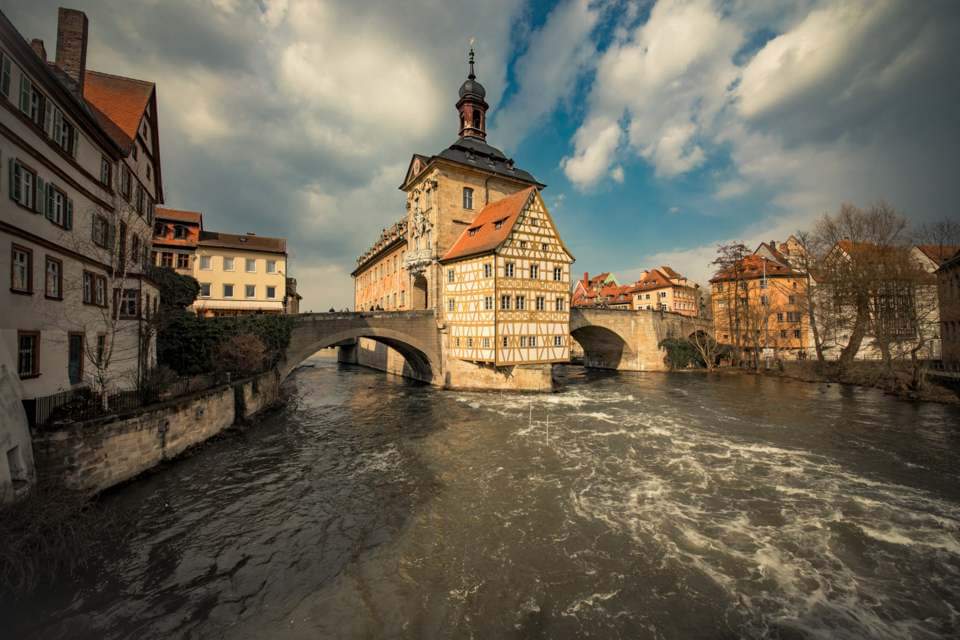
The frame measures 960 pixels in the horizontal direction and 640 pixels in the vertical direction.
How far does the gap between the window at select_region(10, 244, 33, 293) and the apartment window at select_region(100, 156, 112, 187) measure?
176 inches

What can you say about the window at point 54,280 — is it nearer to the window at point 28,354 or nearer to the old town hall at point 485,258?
the window at point 28,354

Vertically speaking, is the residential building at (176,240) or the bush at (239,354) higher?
the residential building at (176,240)

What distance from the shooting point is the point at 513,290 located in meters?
23.3

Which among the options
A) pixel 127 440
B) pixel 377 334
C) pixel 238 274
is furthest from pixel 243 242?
pixel 127 440

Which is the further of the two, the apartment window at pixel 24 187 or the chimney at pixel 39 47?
the chimney at pixel 39 47

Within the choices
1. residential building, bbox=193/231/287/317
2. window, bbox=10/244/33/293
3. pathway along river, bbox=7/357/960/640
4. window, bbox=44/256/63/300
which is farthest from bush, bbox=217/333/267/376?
residential building, bbox=193/231/287/317

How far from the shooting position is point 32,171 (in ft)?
30.9

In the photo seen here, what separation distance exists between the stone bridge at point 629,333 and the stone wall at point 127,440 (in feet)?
87.0

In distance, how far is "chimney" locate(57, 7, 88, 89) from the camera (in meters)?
12.1

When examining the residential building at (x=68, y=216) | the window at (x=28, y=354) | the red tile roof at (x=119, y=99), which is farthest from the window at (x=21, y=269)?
the red tile roof at (x=119, y=99)

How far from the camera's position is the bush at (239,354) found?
16281 mm

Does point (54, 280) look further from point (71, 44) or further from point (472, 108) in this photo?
point (472, 108)

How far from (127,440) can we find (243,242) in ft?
88.5

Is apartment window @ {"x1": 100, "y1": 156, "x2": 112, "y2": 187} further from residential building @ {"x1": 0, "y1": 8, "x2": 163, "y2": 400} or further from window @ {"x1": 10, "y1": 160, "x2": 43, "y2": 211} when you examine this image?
window @ {"x1": 10, "y1": 160, "x2": 43, "y2": 211}
